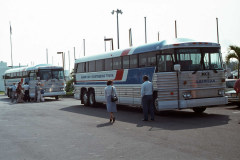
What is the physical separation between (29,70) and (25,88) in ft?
7.85

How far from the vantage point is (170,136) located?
9.88 metres

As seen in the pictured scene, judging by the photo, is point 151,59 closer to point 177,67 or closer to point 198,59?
point 198,59

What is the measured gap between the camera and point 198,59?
14.6m

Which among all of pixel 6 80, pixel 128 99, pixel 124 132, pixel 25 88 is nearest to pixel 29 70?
pixel 25 88

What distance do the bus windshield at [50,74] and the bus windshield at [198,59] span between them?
19.4m

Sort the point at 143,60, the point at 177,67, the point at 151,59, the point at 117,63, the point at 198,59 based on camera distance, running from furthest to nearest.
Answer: the point at 117,63 → the point at 143,60 → the point at 151,59 → the point at 198,59 → the point at 177,67

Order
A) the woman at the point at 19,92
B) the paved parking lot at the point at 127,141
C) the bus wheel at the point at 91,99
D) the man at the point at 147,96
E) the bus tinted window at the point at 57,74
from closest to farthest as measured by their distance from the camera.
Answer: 1. the paved parking lot at the point at 127,141
2. the man at the point at 147,96
3. the bus wheel at the point at 91,99
4. the woman at the point at 19,92
5. the bus tinted window at the point at 57,74

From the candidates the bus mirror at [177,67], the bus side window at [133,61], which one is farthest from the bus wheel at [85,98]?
the bus mirror at [177,67]

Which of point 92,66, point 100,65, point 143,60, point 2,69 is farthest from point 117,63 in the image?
point 2,69

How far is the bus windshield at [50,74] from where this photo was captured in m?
31.6

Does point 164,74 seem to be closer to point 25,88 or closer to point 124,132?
point 124,132

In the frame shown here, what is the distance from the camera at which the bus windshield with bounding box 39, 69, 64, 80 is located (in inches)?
1244

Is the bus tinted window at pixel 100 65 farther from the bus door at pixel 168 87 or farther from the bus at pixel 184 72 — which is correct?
the bus door at pixel 168 87

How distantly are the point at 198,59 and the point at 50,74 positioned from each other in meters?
19.7
